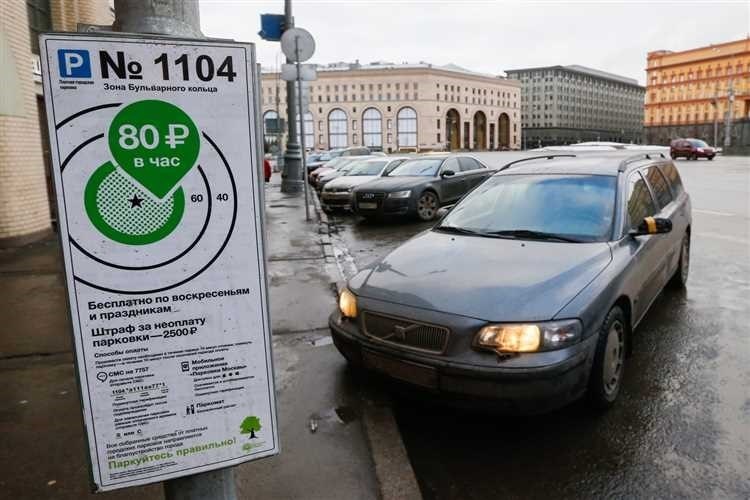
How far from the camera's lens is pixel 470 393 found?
3.07 meters

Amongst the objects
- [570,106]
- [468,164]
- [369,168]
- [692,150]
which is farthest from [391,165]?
[570,106]

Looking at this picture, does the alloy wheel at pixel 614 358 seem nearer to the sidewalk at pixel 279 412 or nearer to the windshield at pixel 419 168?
the sidewalk at pixel 279 412

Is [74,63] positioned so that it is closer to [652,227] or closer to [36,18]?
[652,227]

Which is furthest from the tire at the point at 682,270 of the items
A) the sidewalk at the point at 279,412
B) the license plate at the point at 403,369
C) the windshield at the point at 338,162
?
the windshield at the point at 338,162

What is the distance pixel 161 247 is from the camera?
160 cm

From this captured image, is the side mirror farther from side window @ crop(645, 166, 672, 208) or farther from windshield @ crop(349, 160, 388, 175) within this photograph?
windshield @ crop(349, 160, 388, 175)

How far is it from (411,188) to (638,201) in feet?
25.5

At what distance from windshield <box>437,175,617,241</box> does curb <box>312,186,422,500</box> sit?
160cm

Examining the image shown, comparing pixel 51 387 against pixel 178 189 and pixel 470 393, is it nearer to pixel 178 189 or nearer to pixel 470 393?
pixel 470 393

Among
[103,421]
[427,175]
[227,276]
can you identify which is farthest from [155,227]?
[427,175]

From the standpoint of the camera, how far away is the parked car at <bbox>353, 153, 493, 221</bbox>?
12195mm

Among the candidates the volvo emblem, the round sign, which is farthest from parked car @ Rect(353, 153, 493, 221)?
the volvo emblem

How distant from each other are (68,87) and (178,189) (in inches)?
14.3

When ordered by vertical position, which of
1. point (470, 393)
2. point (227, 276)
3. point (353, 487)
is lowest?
point (353, 487)
